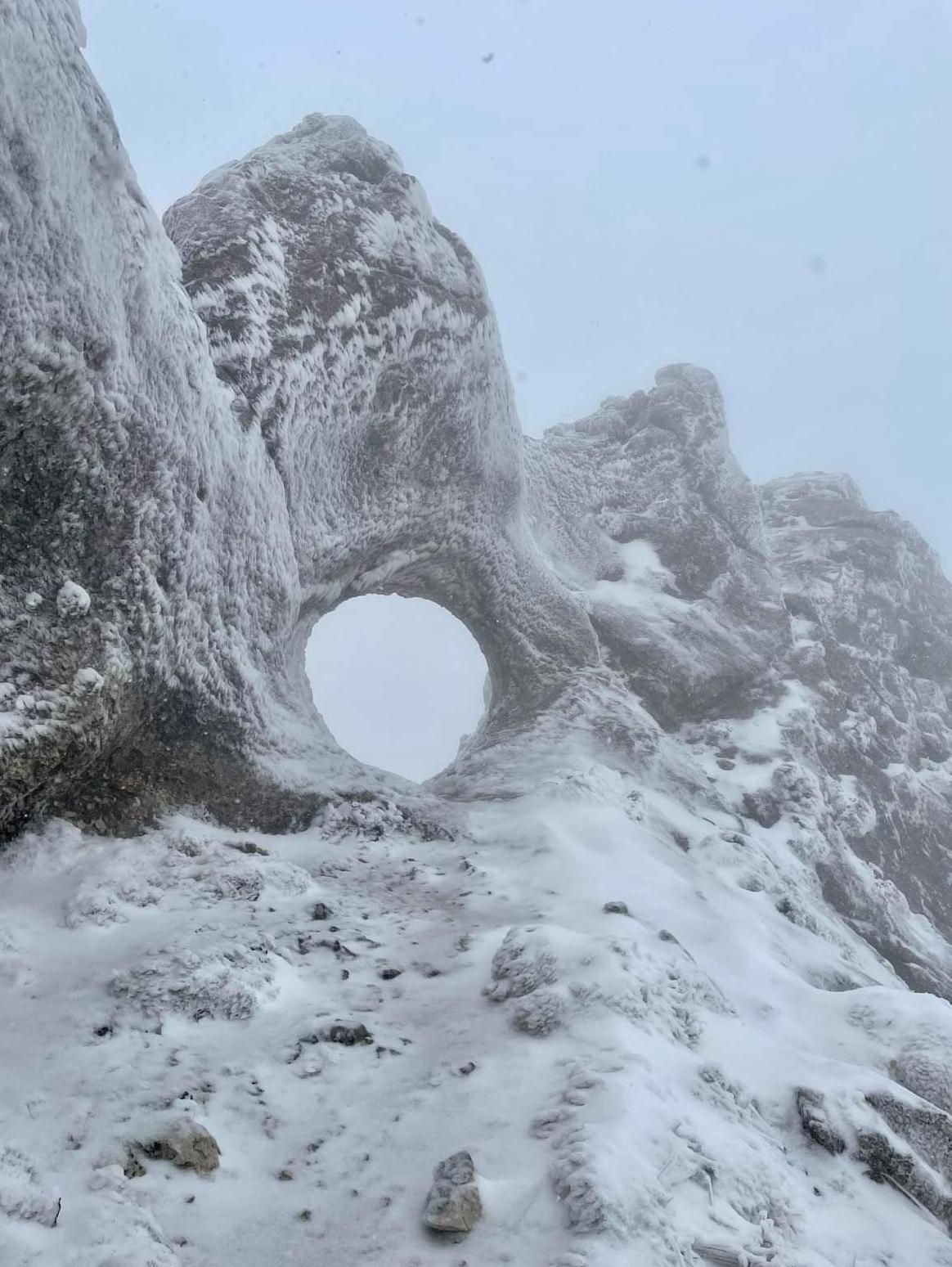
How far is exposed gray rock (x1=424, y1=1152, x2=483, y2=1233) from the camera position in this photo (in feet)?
16.7

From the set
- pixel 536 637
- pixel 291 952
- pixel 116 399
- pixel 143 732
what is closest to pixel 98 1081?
pixel 291 952

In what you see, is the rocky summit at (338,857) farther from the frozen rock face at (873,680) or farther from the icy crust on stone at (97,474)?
the frozen rock face at (873,680)

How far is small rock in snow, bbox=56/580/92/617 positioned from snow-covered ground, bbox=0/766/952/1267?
2.31 m

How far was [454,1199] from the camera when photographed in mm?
5211

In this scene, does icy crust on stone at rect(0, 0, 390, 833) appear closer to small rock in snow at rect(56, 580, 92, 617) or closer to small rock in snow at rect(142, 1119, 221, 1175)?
small rock in snow at rect(56, 580, 92, 617)

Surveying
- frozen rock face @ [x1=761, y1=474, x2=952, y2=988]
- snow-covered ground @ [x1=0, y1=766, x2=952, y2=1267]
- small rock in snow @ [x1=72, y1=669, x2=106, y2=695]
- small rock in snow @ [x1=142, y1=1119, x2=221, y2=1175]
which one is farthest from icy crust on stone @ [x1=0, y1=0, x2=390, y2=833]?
frozen rock face @ [x1=761, y1=474, x2=952, y2=988]

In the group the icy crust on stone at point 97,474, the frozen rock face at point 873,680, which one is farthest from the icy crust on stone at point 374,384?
the frozen rock face at point 873,680

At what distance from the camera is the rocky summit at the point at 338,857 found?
18.3 ft

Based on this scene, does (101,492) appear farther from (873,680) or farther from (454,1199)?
(873,680)

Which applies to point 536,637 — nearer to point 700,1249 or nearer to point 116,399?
point 116,399

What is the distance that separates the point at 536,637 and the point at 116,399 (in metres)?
12.7

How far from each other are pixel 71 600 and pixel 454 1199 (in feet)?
22.4

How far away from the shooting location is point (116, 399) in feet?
31.4

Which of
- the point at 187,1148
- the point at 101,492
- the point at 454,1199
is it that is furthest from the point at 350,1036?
the point at 101,492
